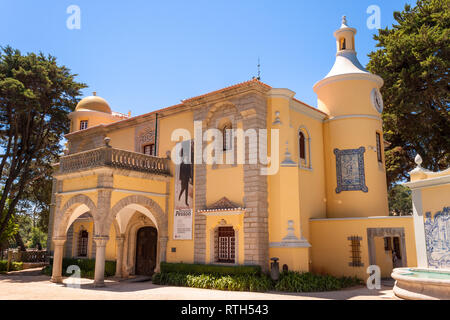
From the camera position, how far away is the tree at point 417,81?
2111 cm

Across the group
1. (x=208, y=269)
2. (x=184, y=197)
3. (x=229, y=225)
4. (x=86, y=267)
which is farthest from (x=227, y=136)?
(x=86, y=267)

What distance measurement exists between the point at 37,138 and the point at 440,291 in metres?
25.0

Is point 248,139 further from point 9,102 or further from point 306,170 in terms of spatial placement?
point 9,102

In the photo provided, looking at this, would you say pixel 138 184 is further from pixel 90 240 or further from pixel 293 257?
pixel 293 257

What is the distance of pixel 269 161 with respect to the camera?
16.8m

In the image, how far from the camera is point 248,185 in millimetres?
16516

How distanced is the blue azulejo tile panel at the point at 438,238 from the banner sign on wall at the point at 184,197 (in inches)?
401

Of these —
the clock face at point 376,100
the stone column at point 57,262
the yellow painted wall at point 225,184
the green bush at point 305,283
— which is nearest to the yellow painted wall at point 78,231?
the stone column at point 57,262

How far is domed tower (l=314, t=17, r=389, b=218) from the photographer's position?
19.1m

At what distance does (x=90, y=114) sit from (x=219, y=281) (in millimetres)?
16088

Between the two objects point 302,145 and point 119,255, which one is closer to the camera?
point 302,145

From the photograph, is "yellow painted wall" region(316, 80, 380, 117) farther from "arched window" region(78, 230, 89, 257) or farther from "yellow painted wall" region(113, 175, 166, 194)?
"arched window" region(78, 230, 89, 257)

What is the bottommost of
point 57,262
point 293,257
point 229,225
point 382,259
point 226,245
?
point 57,262

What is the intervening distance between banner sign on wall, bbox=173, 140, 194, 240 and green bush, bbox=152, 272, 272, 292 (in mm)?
1929
